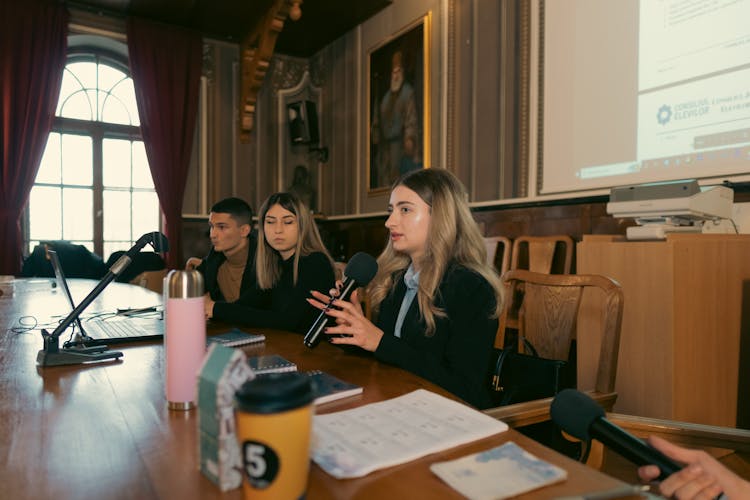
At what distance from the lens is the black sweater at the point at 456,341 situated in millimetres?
1217

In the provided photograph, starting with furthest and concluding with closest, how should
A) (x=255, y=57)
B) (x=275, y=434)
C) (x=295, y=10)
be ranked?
(x=255, y=57) < (x=295, y=10) < (x=275, y=434)

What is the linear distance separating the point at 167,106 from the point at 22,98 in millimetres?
1290

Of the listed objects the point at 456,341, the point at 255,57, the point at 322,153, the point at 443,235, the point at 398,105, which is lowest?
the point at 456,341

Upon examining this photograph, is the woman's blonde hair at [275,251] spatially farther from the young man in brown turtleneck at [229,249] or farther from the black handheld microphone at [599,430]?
the black handheld microphone at [599,430]

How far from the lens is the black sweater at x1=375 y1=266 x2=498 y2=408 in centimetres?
122

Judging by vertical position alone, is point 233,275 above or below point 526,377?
above

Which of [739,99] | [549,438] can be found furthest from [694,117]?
[549,438]

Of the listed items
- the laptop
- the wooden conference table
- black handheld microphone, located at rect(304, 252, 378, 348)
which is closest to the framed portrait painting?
the laptop

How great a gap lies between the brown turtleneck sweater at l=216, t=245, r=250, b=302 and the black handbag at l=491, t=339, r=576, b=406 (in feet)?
5.59

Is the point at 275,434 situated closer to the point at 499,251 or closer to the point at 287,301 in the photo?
the point at 287,301

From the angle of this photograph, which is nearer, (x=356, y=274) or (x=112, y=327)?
(x=356, y=274)

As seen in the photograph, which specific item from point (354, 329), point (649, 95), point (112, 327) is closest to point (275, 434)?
point (354, 329)

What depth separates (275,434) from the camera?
0.49 metres

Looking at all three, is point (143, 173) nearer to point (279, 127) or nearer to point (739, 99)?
point (279, 127)
